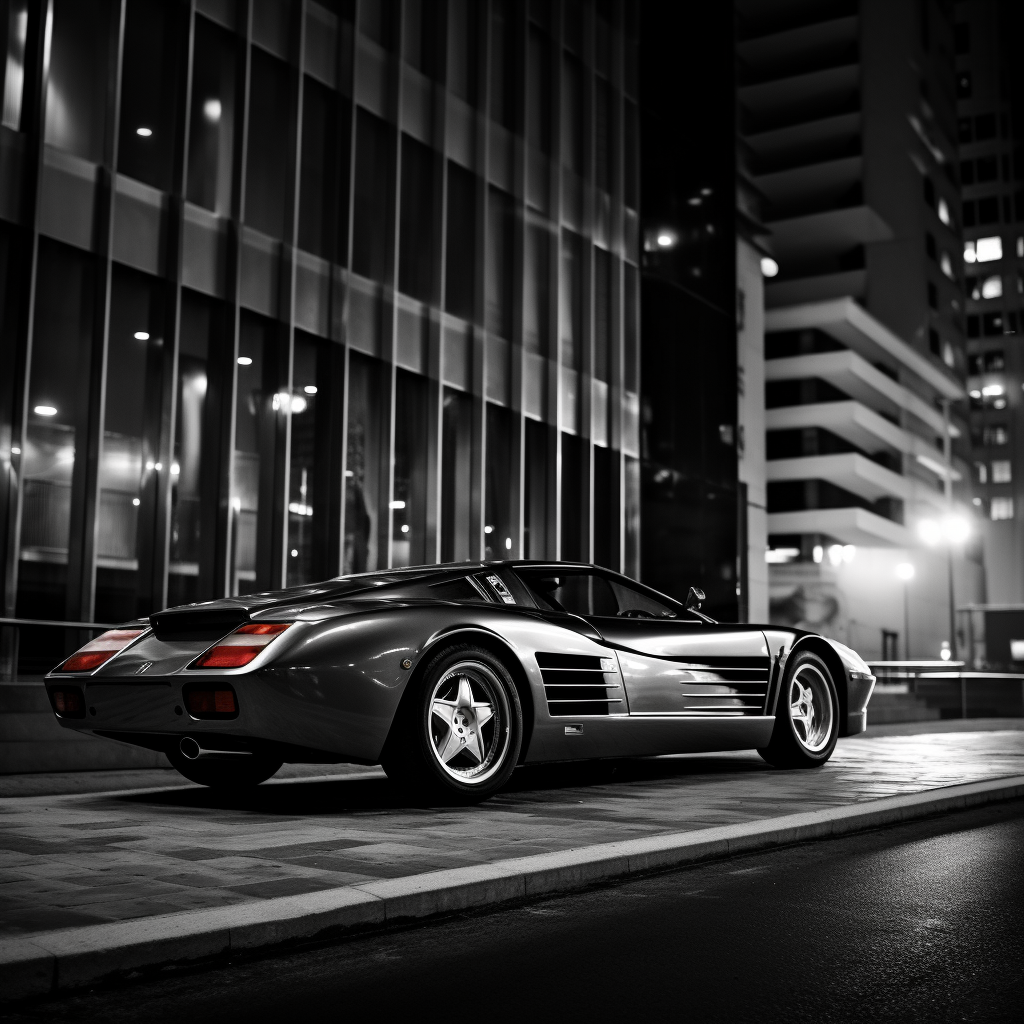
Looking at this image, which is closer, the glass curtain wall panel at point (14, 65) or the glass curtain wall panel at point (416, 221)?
the glass curtain wall panel at point (14, 65)

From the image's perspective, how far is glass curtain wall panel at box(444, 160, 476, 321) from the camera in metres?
18.2

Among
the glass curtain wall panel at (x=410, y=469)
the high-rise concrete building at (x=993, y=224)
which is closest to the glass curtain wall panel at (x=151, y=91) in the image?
the glass curtain wall panel at (x=410, y=469)

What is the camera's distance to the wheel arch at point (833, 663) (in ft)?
26.4

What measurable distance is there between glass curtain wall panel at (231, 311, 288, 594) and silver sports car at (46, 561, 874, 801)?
301 inches

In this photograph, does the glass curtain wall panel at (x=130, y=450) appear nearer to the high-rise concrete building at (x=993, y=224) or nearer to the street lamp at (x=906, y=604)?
the street lamp at (x=906, y=604)

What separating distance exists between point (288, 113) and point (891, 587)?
158 feet

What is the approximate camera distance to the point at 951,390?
214 feet

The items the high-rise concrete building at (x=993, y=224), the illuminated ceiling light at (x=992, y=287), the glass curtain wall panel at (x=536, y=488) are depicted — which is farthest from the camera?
the illuminated ceiling light at (x=992, y=287)

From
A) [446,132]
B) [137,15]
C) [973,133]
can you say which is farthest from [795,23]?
[137,15]

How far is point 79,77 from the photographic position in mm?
12945

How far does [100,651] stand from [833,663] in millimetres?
4729

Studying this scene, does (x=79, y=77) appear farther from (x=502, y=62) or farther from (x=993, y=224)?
(x=993, y=224)

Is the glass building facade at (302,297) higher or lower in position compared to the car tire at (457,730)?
higher

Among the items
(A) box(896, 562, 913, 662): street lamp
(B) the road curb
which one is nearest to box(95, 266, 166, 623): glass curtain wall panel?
(B) the road curb
